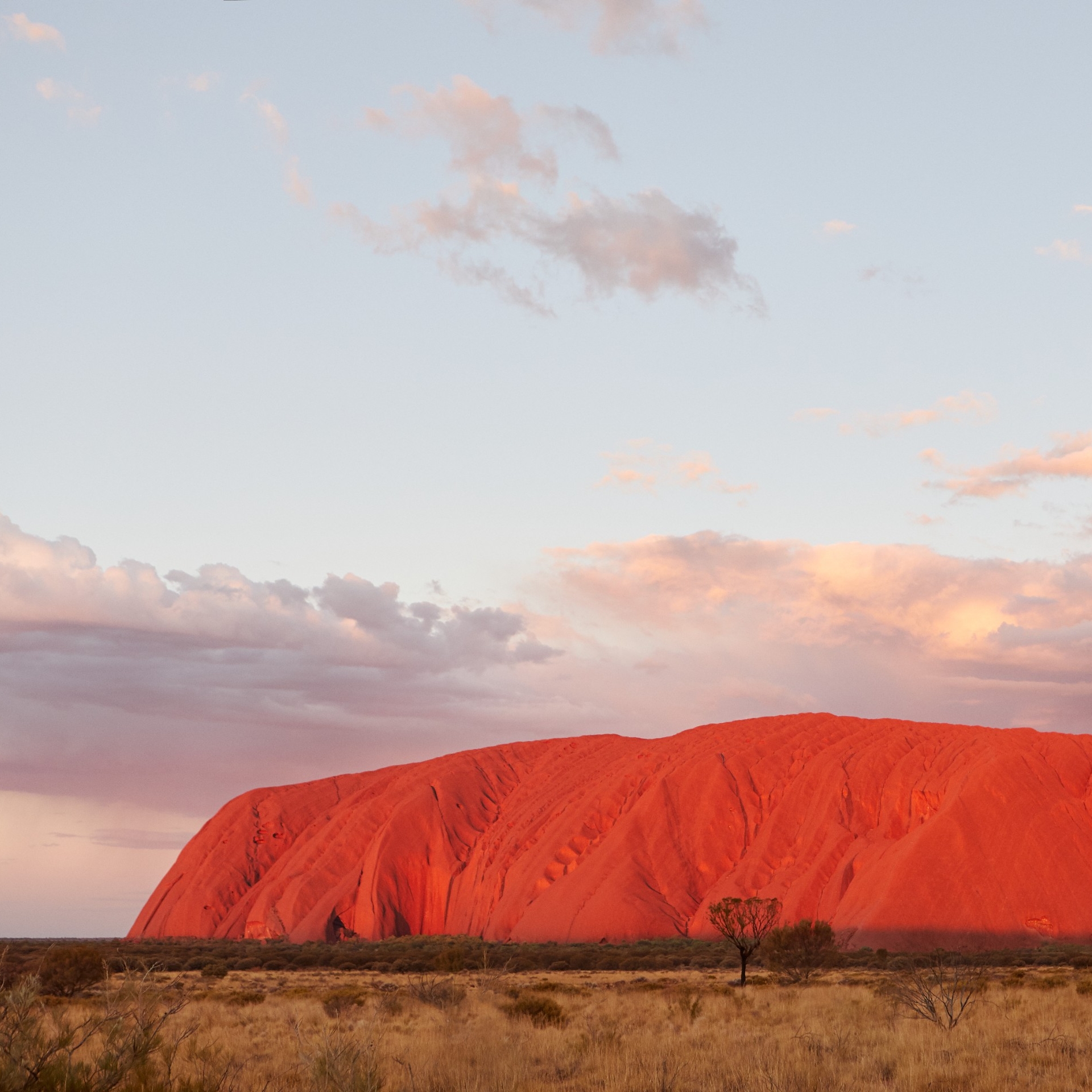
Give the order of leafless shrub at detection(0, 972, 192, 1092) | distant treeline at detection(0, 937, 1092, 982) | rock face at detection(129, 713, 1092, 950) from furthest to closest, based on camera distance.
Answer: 1. rock face at detection(129, 713, 1092, 950)
2. distant treeline at detection(0, 937, 1092, 982)
3. leafless shrub at detection(0, 972, 192, 1092)

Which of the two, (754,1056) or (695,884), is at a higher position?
(754,1056)

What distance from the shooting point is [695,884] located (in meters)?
85.9

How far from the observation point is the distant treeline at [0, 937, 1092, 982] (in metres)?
54.4

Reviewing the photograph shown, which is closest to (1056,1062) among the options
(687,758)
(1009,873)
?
(1009,873)

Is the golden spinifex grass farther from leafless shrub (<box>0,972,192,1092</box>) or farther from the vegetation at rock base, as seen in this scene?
leafless shrub (<box>0,972,192,1092</box>)

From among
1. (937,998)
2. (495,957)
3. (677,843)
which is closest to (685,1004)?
(937,998)

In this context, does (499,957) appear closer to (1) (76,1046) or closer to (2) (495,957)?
(2) (495,957)

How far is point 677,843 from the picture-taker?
88.9 meters

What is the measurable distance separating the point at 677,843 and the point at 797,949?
49.8 m

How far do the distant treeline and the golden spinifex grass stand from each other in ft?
62.6

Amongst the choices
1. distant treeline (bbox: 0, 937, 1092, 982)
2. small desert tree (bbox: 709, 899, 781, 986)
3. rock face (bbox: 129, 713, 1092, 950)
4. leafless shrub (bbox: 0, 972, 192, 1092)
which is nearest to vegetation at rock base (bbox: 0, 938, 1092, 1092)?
leafless shrub (bbox: 0, 972, 192, 1092)

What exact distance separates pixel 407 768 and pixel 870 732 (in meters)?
55.9

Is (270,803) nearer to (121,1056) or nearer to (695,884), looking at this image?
(695,884)

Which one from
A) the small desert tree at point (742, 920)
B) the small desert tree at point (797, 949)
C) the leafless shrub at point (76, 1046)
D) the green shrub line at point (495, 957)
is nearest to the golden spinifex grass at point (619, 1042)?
the leafless shrub at point (76, 1046)
